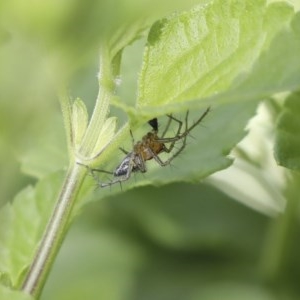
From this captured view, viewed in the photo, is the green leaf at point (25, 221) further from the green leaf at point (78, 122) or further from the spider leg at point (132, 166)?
the green leaf at point (78, 122)

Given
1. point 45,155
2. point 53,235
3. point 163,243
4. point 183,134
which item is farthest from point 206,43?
point 163,243

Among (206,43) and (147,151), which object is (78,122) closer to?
(206,43)

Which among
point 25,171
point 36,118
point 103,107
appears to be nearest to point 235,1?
point 103,107

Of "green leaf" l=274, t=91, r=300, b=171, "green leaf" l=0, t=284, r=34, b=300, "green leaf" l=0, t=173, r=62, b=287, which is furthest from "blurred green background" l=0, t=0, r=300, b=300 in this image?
"green leaf" l=0, t=284, r=34, b=300

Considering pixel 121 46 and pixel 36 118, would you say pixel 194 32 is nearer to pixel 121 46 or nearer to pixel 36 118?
pixel 121 46

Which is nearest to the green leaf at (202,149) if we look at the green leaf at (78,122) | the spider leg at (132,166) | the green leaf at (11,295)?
the spider leg at (132,166)
